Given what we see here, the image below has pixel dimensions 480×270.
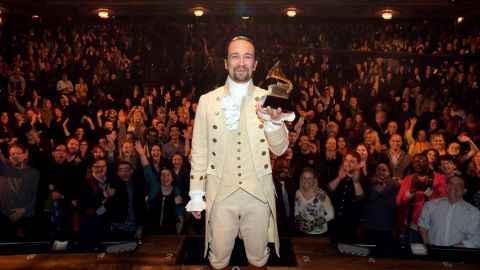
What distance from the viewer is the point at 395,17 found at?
1063 centimetres

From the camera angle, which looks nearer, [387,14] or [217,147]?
[217,147]

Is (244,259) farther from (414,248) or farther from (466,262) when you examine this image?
(466,262)

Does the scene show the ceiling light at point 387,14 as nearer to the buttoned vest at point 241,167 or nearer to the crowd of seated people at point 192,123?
the crowd of seated people at point 192,123

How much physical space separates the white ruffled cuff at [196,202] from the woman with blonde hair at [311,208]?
2142 millimetres

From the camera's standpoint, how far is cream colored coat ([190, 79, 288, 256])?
9.77ft

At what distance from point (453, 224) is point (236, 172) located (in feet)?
8.98

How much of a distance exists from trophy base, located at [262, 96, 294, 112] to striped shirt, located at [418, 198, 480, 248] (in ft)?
8.89

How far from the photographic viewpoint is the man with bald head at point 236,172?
296cm

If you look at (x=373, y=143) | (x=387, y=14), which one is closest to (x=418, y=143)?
(x=373, y=143)

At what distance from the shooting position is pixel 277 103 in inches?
107

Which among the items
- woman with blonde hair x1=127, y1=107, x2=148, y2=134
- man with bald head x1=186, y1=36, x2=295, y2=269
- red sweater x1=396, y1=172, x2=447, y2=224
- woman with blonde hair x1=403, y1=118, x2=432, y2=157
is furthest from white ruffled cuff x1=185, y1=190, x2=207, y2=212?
woman with blonde hair x1=127, y1=107, x2=148, y2=134

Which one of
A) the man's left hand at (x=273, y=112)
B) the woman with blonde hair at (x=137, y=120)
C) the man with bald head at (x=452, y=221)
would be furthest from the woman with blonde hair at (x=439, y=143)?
the woman with blonde hair at (x=137, y=120)

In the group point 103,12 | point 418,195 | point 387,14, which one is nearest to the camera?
point 418,195

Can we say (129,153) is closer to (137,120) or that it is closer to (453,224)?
(137,120)
